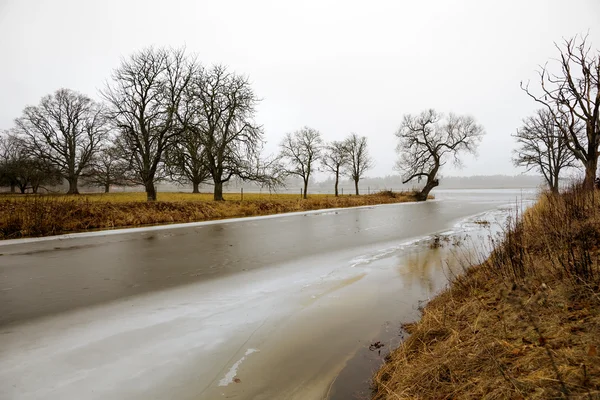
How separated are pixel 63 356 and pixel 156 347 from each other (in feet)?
3.54

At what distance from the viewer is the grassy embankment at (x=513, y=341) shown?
224 cm

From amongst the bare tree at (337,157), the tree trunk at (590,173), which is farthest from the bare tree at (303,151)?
the tree trunk at (590,173)

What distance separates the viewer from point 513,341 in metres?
2.91

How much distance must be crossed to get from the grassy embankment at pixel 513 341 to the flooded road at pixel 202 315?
2.14 ft

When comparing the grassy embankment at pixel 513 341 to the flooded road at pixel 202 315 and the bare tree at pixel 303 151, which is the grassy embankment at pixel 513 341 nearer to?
the flooded road at pixel 202 315

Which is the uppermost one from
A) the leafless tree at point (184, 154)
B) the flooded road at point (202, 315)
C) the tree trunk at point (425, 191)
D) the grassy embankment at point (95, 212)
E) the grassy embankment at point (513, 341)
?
the leafless tree at point (184, 154)

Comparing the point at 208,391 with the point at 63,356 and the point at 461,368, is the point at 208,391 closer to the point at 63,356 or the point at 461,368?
the point at 63,356

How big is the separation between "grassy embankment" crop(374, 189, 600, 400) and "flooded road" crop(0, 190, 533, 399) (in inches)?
25.7

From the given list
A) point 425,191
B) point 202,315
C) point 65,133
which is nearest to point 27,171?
point 65,133

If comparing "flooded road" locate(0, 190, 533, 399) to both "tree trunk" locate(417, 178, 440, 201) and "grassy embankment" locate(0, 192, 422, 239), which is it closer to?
"grassy embankment" locate(0, 192, 422, 239)

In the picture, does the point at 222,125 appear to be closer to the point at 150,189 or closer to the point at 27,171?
the point at 150,189

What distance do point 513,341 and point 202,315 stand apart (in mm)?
4307

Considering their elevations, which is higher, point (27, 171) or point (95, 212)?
point (27, 171)

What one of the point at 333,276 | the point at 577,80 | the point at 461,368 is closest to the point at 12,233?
the point at 333,276
